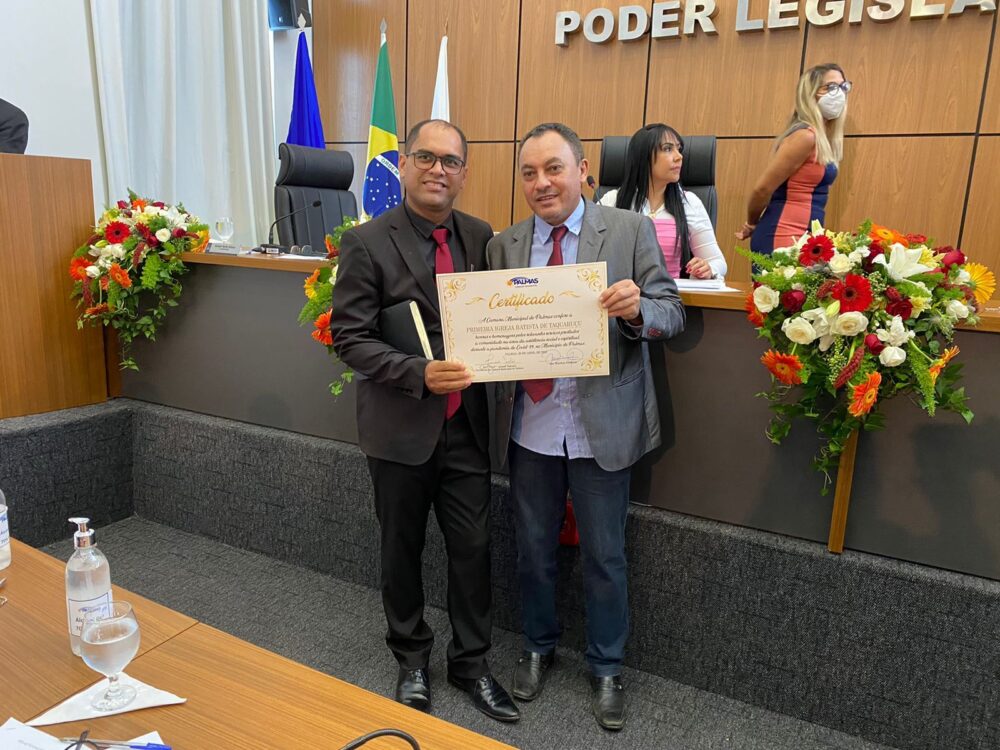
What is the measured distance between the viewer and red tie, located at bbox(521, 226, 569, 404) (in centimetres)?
166

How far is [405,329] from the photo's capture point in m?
1.65

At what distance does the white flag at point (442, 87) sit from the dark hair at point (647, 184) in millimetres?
2513

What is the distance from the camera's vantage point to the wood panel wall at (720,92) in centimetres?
352

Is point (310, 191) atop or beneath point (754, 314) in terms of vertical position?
atop

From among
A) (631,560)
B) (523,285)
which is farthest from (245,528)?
(523,285)

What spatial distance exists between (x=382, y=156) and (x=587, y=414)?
3.38 meters

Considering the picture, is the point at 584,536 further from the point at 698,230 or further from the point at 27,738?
the point at 698,230

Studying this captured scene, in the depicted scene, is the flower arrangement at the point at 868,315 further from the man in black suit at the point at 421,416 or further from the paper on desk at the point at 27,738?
the paper on desk at the point at 27,738

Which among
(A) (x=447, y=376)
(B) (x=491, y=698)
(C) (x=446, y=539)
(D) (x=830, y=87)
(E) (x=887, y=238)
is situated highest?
(D) (x=830, y=87)

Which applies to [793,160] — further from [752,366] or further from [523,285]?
[523,285]

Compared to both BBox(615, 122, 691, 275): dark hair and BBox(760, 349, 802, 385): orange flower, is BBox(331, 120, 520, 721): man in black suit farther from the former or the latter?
BBox(615, 122, 691, 275): dark hair

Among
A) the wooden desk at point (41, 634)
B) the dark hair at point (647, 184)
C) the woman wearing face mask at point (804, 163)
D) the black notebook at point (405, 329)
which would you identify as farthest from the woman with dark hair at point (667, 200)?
the wooden desk at point (41, 634)

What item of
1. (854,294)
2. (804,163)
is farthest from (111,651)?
(804,163)

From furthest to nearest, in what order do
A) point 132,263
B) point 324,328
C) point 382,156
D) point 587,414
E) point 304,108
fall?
point 304,108 → point 382,156 → point 132,263 → point 324,328 → point 587,414
